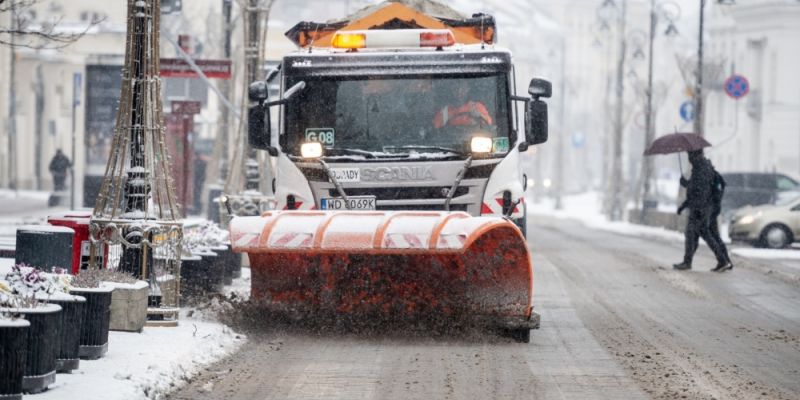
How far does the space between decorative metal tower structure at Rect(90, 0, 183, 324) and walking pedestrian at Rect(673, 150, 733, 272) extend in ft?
37.7

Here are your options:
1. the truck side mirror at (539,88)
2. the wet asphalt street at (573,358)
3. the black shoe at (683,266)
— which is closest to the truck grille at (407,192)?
the truck side mirror at (539,88)

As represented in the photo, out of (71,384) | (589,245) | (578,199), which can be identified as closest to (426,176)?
(71,384)

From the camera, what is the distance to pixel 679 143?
23.2 metres

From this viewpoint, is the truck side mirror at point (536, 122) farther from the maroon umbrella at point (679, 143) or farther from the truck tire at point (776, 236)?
the truck tire at point (776, 236)

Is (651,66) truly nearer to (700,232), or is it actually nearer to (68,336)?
(700,232)

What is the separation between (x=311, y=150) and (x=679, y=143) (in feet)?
34.1

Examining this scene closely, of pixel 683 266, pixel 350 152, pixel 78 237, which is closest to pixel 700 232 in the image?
pixel 683 266

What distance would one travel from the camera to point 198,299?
14602mm

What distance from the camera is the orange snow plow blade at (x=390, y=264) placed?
467 inches

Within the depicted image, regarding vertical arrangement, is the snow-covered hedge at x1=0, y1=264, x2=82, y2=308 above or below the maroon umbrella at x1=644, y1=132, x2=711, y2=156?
below

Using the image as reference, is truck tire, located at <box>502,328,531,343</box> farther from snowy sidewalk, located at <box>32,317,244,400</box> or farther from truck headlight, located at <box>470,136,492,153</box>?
snowy sidewalk, located at <box>32,317,244,400</box>

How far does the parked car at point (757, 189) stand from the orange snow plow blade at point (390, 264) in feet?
108

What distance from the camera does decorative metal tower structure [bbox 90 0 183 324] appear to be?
1275 centimetres

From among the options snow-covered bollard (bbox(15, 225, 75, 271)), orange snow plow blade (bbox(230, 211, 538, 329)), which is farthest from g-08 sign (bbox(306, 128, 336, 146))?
snow-covered bollard (bbox(15, 225, 75, 271))
